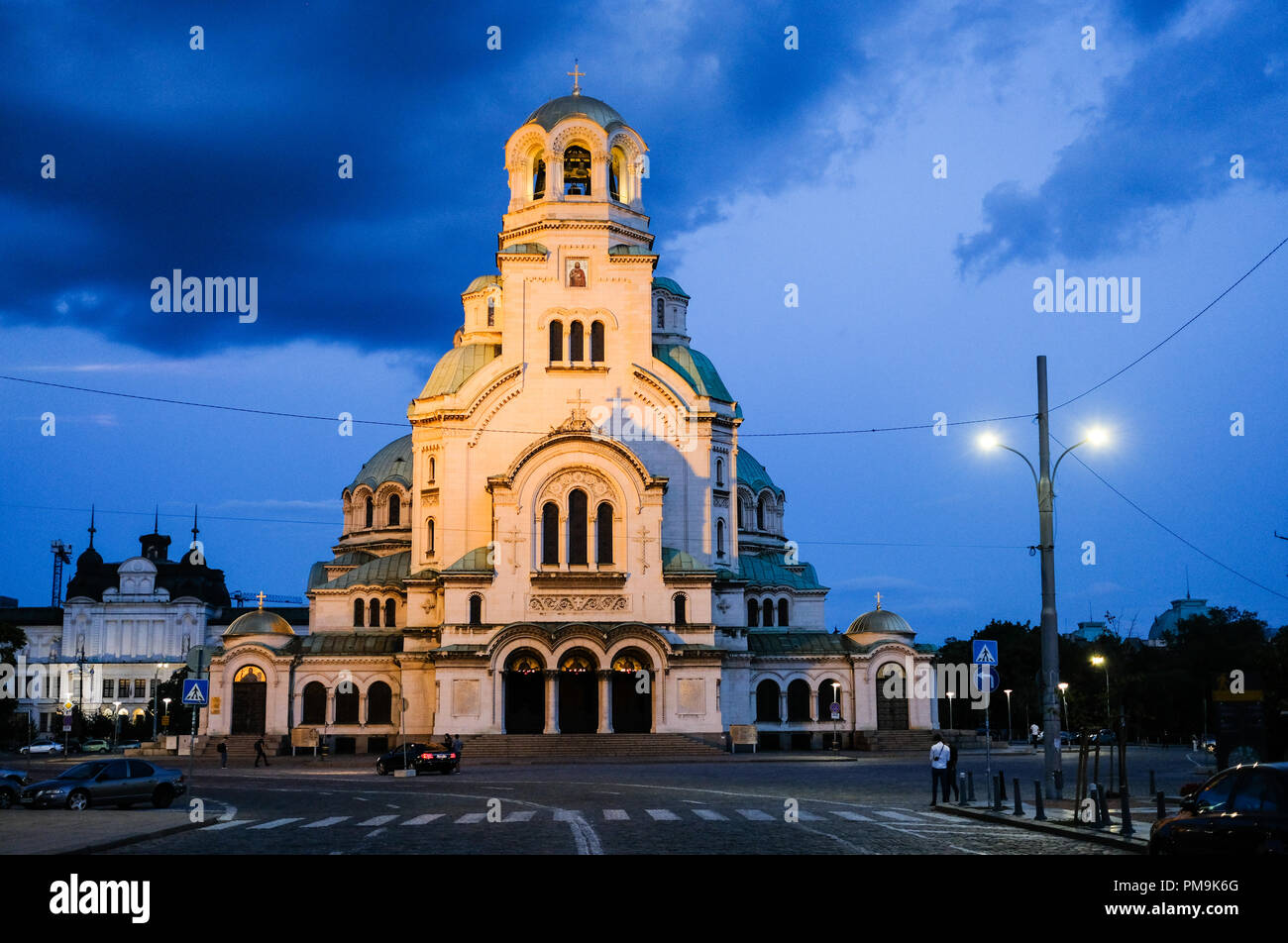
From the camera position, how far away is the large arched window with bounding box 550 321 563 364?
71.1 metres

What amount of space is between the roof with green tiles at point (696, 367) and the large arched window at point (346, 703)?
2309 cm

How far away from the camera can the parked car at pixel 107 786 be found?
3056cm

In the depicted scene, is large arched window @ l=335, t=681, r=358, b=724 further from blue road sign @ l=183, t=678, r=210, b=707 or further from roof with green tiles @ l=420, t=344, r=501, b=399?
blue road sign @ l=183, t=678, r=210, b=707

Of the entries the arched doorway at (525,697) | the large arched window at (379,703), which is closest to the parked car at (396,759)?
the arched doorway at (525,697)

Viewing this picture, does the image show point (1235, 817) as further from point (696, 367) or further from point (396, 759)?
point (696, 367)

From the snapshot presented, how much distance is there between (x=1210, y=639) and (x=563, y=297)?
69410 millimetres

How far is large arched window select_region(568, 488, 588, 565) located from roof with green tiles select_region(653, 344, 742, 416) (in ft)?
33.1

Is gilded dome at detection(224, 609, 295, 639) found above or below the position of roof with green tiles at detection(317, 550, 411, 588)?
below

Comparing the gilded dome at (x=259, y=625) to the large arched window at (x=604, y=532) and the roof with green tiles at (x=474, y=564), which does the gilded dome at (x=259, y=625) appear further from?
the large arched window at (x=604, y=532)

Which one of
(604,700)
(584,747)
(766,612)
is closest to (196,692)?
(584,747)

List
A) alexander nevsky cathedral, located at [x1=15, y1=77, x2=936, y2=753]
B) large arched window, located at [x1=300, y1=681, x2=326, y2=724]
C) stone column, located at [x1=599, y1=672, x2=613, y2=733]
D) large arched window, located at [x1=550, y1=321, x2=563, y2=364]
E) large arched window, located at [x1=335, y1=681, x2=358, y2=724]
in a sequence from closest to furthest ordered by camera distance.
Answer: stone column, located at [x1=599, y1=672, x2=613, y2=733] → alexander nevsky cathedral, located at [x1=15, y1=77, x2=936, y2=753] → large arched window, located at [x1=550, y1=321, x2=563, y2=364] → large arched window, located at [x1=335, y1=681, x2=358, y2=724] → large arched window, located at [x1=300, y1=681, x2=326, y2=724]

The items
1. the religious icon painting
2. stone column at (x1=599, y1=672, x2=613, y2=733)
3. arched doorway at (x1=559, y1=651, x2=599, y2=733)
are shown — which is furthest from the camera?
the religious icon painting

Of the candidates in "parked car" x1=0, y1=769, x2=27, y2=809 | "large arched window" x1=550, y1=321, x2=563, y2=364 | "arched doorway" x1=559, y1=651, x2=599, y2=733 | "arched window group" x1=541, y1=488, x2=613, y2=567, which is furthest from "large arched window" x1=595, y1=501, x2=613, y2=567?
"parked car" x1=0, y1=769, x2=27, y2=809
